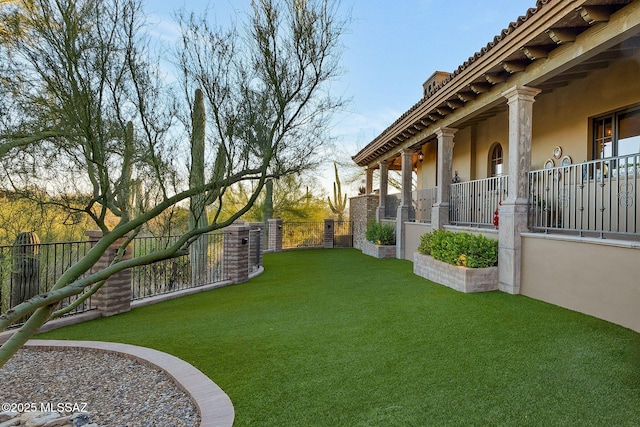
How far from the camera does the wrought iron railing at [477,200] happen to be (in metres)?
7.47

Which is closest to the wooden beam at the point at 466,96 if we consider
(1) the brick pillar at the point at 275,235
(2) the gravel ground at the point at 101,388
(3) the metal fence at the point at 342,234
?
(2) the gravel ground at the point at 101,388

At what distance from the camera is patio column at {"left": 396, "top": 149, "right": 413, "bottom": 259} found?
11867 millimetres

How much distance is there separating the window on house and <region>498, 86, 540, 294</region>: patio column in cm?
140

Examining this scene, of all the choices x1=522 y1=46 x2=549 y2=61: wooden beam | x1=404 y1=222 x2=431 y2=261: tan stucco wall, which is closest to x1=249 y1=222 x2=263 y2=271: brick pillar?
x1=404 y1=222 x2=431 y2=261: tan stucco wall

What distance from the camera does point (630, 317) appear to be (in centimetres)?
428

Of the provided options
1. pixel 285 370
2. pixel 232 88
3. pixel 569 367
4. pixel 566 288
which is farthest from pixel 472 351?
pixel 232 88

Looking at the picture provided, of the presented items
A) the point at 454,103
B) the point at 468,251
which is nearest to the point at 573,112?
the point at 454,103

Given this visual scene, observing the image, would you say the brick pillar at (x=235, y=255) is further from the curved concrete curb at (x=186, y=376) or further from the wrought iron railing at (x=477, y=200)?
the wrought iron railing at (x=477, y=200)

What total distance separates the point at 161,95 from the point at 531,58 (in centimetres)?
559

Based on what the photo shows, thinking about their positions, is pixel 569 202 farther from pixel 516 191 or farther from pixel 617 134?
pixel 617 134

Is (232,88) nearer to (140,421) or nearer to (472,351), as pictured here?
(140,421)

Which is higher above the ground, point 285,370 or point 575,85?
point 575,85

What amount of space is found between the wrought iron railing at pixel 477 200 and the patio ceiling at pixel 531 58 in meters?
1.62

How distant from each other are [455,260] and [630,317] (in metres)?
2.82
